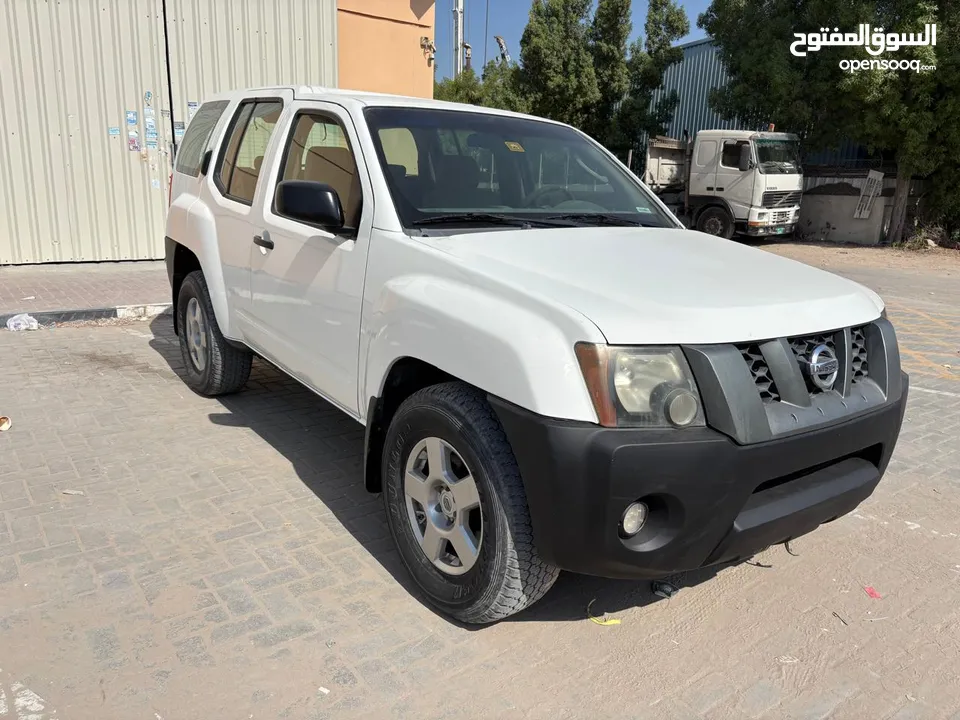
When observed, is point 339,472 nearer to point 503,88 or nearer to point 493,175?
point 493,175

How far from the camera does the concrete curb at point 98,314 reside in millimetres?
7465

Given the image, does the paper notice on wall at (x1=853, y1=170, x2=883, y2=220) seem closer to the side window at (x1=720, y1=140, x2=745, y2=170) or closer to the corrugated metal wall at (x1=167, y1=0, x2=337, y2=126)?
the side window at (x1=720, y1=140, x2=745, y2=170)

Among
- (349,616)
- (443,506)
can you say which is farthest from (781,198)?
(349,616)

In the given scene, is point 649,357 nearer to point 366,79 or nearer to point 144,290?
point 144,290

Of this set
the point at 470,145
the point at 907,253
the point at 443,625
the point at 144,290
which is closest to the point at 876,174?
the point at 907,253

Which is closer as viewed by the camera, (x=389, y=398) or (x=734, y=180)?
(x=389, y=398)

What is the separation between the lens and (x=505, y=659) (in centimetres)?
272

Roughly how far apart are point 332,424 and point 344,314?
1712mm

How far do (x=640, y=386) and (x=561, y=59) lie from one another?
90.1 feet

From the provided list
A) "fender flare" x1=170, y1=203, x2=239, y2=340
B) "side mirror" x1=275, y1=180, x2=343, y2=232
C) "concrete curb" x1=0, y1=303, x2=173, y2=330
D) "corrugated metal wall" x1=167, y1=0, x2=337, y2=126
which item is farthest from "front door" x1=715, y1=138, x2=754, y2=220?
"side mirror" x1=275, y1=180, x2=343, y2=232

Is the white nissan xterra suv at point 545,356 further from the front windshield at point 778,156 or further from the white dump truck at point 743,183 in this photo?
the front windshield at point 778,156

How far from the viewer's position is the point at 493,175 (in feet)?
12.0

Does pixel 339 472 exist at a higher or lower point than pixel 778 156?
lower

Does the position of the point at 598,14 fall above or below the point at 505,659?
above
